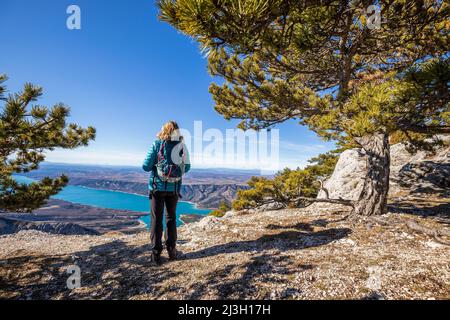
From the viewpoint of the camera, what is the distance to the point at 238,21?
308cm

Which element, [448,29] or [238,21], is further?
[448,29]

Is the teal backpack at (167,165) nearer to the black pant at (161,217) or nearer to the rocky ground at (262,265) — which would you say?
the black pant at (161,217)

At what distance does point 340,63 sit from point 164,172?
6.47 m

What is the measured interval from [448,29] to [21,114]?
34.4ft

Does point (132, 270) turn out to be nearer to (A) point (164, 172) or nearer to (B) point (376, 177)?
(A) point (164, 172)

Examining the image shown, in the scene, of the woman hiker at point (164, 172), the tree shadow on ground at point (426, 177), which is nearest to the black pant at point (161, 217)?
the woman hiker at point (164, 172)

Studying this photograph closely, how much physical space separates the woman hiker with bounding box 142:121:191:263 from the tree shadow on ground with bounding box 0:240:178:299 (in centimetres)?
69

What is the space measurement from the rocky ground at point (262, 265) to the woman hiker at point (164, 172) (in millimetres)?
1052

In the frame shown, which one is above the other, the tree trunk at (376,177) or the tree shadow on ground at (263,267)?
the tree trunk at (376,177)

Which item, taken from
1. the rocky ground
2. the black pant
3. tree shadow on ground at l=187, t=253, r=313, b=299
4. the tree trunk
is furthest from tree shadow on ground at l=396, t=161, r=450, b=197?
the black pant

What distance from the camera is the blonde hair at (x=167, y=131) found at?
467 cm

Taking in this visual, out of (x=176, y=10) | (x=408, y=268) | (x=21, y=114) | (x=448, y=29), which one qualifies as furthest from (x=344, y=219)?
(x=21, y=114)

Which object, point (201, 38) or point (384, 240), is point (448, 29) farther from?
point (201, 38)

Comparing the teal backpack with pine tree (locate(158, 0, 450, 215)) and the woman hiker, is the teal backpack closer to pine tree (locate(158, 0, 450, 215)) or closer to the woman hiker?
the woman hiker
